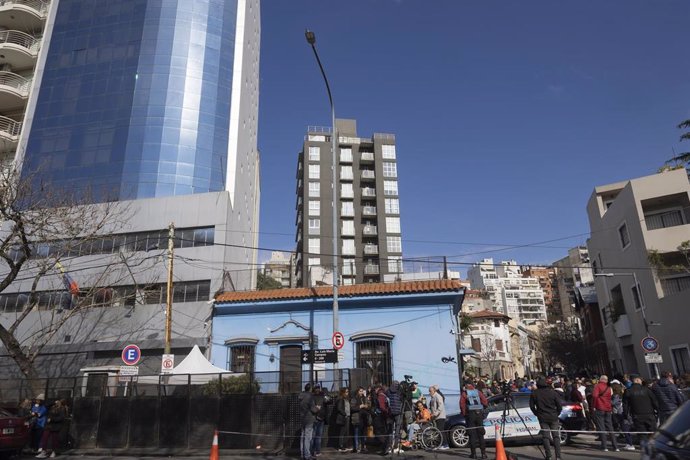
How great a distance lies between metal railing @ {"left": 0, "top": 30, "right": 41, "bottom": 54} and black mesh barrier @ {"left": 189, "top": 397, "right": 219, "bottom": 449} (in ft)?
108

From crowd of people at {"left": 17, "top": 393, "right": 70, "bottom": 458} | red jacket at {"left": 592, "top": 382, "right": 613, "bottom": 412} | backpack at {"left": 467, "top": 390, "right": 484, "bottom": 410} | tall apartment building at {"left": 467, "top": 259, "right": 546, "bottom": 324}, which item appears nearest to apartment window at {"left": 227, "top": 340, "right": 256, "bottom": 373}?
crowd of people at {"left": 17, "top": 393, "right": 70, "bottom": 458}

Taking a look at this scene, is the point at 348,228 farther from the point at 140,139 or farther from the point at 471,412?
the point at 471,412

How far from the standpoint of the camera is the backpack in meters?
11.2

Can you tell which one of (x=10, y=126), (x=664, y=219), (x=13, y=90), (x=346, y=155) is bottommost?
(x=664, y=219)

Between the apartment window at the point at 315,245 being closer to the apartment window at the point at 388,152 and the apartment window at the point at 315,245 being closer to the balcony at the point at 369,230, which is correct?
the balcony at the point at 369,230

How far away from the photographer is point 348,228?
2640 inches

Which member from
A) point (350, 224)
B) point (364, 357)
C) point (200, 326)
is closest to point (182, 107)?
point (200, 326)

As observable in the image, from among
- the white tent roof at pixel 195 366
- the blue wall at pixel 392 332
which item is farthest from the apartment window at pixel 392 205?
the white tent roof at pixel 195 366

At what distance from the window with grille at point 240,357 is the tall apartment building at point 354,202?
41.2 m

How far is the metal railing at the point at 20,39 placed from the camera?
34688 mm

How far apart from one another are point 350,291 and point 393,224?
4733 cm

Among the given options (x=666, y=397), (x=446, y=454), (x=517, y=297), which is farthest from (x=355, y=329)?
(x=517, y=297)

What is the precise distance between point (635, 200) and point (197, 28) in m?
29.6

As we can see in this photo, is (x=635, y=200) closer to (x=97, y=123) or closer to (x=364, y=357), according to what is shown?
(x=364, y=357)
